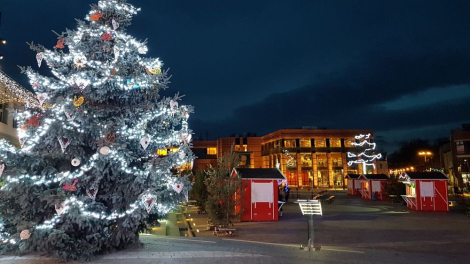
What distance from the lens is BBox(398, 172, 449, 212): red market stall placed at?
23.3m

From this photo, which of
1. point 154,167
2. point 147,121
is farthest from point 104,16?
point 154,167

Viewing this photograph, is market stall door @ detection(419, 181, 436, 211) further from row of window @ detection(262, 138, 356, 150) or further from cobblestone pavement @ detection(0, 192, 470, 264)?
row of window @ detection(262, 138, 356, 150)

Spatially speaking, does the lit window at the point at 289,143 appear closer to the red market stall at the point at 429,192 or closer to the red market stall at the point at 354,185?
the red market stall at the point at 354,185

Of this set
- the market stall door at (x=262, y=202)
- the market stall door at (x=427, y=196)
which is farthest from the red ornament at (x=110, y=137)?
the market stall door at (x=427, y=196)

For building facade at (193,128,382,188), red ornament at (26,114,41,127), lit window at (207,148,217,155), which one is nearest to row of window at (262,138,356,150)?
building facade at (193,128,382,188)

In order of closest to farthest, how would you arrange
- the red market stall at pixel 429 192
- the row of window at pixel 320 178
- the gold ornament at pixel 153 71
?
the gold ornament at pixel 153 71 < the red market stall at pixel 429 192 < the row of window at pixel 320 178

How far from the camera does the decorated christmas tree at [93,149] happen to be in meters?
7.78

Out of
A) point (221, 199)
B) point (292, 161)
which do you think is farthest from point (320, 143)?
point (221, 199)

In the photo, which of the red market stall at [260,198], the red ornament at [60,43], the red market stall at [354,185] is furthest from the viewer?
the red market stall at [354,185]

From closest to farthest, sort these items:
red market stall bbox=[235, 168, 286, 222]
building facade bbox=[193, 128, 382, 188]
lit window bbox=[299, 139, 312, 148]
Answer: red market stall bbox=[235, 168, 286, 222], building facade bbox=[193, 128, 382, 188], lit window bbox=[299, 139, 312, 148]

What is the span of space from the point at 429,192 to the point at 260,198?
1323cm

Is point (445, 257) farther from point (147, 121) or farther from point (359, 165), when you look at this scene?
point (359, 165)

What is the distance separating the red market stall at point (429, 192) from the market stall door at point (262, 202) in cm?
1159

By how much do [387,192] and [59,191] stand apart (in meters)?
31.7
